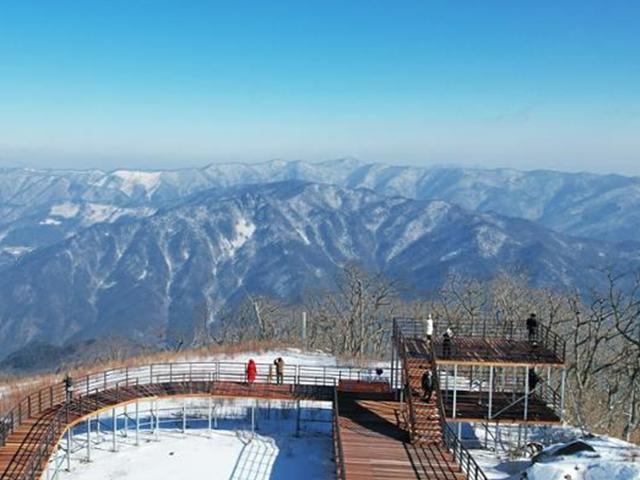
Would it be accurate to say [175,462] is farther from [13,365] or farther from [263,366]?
[13,365]

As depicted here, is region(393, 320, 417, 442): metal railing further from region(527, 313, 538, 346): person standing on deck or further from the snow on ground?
region(527, 313, 538, 346): person standing on deck

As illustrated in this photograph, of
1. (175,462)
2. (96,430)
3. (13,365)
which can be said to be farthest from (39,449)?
(13,365)

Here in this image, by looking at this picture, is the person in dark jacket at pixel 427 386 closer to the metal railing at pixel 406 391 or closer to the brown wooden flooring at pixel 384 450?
the metal railing at pixel 406 391

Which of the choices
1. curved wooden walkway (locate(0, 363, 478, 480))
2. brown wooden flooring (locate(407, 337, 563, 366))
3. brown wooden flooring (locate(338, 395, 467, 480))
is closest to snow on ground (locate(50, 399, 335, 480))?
curved wooden walkway (locate(0, 363, 478, 480))

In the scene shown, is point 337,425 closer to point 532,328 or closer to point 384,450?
point 384,450

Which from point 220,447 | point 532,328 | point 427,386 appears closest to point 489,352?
point 532,328
